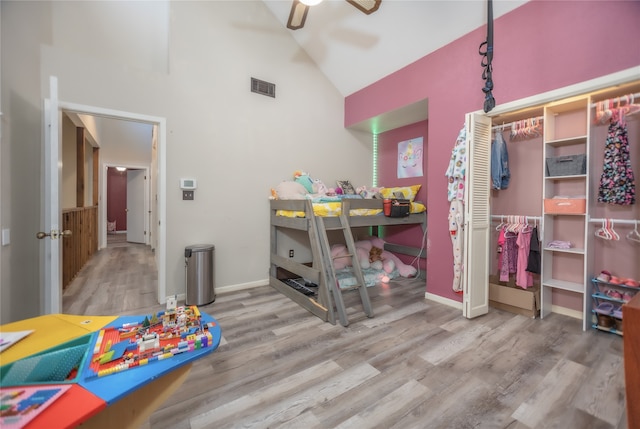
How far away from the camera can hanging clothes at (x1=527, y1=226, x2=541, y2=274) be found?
→ 255 centimetres

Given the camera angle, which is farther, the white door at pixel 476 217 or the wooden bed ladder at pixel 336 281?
the white door at pixel 476 217

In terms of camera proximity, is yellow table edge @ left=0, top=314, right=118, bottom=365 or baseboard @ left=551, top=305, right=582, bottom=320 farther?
baseboard @ left=551, top=305, right=582, bottom=320

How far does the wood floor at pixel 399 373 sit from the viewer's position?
134cm

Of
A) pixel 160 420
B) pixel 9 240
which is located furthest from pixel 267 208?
pixel 160 420

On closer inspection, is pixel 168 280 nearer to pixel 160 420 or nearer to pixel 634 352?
pixel 160 420

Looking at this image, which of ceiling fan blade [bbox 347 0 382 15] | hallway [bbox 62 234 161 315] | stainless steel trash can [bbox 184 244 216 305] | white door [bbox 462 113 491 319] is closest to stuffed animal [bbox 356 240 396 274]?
white door [bbox 462 113 491 319]

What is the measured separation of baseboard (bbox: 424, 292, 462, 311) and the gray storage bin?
1.50m

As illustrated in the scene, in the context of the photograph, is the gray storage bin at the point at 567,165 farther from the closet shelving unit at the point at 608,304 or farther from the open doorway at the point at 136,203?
the open doorway at the point at 136,203

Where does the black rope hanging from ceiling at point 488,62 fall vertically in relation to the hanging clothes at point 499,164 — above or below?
above

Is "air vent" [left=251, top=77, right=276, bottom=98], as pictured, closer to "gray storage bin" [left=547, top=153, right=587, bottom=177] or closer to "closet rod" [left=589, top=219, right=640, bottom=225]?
"gray storage bin" [left=547, top=153, right=587, bottom=177]

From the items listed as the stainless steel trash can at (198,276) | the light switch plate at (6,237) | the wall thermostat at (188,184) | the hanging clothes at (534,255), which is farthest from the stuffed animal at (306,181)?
the light switch plate at (6,237)

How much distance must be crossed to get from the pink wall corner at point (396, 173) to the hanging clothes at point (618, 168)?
1.88 meters

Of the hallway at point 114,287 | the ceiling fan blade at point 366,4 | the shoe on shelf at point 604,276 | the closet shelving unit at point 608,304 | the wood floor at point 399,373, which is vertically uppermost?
the ceiling fan blade at point 366,4

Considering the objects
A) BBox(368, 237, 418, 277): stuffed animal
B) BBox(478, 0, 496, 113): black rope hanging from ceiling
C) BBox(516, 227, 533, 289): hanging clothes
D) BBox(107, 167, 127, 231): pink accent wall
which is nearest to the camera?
BBox(478, 0, 496, 113): black rope hanging from ceiling
